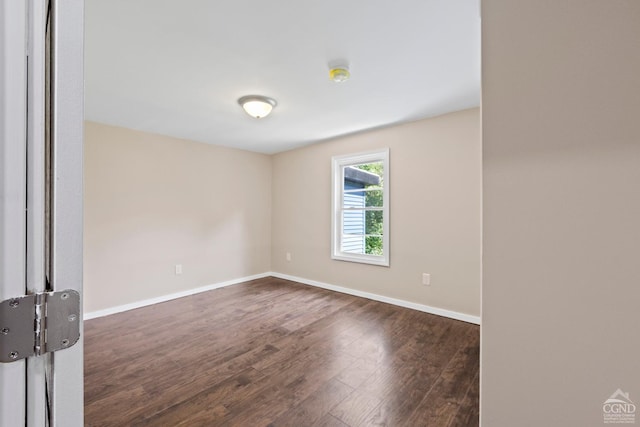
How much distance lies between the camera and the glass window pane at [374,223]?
389 centimetres

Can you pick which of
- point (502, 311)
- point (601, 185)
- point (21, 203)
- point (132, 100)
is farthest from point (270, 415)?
point (132, 100)

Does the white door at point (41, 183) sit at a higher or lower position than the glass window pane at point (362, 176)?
lower

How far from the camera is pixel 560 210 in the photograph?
0.92m

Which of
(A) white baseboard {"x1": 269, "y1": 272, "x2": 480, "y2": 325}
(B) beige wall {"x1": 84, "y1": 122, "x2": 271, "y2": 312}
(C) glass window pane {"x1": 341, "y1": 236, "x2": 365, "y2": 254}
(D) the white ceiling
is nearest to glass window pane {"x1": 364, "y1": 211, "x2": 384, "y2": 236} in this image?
(C) glass window pane {"x1": 341, "y1": 236, "x2": 365, "y2": 254}

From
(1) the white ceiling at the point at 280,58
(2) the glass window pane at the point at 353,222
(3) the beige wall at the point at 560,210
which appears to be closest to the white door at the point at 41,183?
(3) the beige wall at the point at 560,210

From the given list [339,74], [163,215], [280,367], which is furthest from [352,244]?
[163,215]

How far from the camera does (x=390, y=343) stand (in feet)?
8.25

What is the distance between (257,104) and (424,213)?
228cm

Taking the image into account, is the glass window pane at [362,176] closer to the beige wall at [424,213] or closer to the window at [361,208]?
the window at [361,208]

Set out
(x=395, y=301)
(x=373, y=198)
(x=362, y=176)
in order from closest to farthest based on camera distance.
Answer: (x=395, y=301)
(x=373, y=198)
(x=362, y=176)

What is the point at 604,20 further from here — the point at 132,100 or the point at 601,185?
the point at 132,100

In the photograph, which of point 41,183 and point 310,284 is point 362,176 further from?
point 41,183

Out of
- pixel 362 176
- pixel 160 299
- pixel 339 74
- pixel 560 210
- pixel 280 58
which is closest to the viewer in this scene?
pixel 560 210

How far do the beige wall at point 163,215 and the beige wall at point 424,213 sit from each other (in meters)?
1.27
